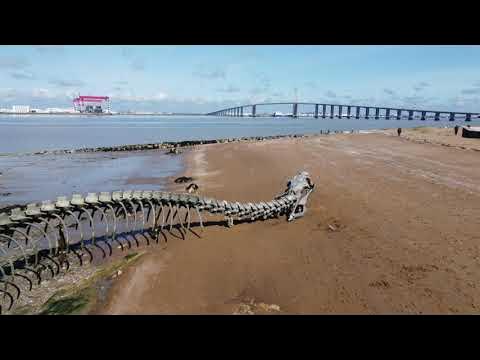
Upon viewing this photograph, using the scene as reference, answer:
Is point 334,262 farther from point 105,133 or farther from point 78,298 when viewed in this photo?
point 105,133

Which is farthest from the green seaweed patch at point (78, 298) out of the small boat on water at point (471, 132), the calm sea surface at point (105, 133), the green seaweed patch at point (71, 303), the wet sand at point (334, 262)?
the small boat on water at point (471, 132)

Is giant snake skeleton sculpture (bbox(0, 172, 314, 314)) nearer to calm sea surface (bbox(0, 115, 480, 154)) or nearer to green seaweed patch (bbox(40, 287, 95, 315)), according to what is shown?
green seaweed patch (bbox(40, 287, 95, 315))

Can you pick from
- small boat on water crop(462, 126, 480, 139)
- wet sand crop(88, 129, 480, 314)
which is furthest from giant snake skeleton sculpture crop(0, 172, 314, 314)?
small boat on water crop(462, 126, 480, 139)

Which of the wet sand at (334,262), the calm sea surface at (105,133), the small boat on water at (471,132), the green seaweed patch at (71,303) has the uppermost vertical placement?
the small boat on water at (471,132)

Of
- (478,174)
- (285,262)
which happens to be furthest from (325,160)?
(285,262)

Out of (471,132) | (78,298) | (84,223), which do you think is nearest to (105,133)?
(84,223)

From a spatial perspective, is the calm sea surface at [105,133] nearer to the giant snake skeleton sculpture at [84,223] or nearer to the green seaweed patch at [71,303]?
the giant snake skeleton sculpture at [84,223]
